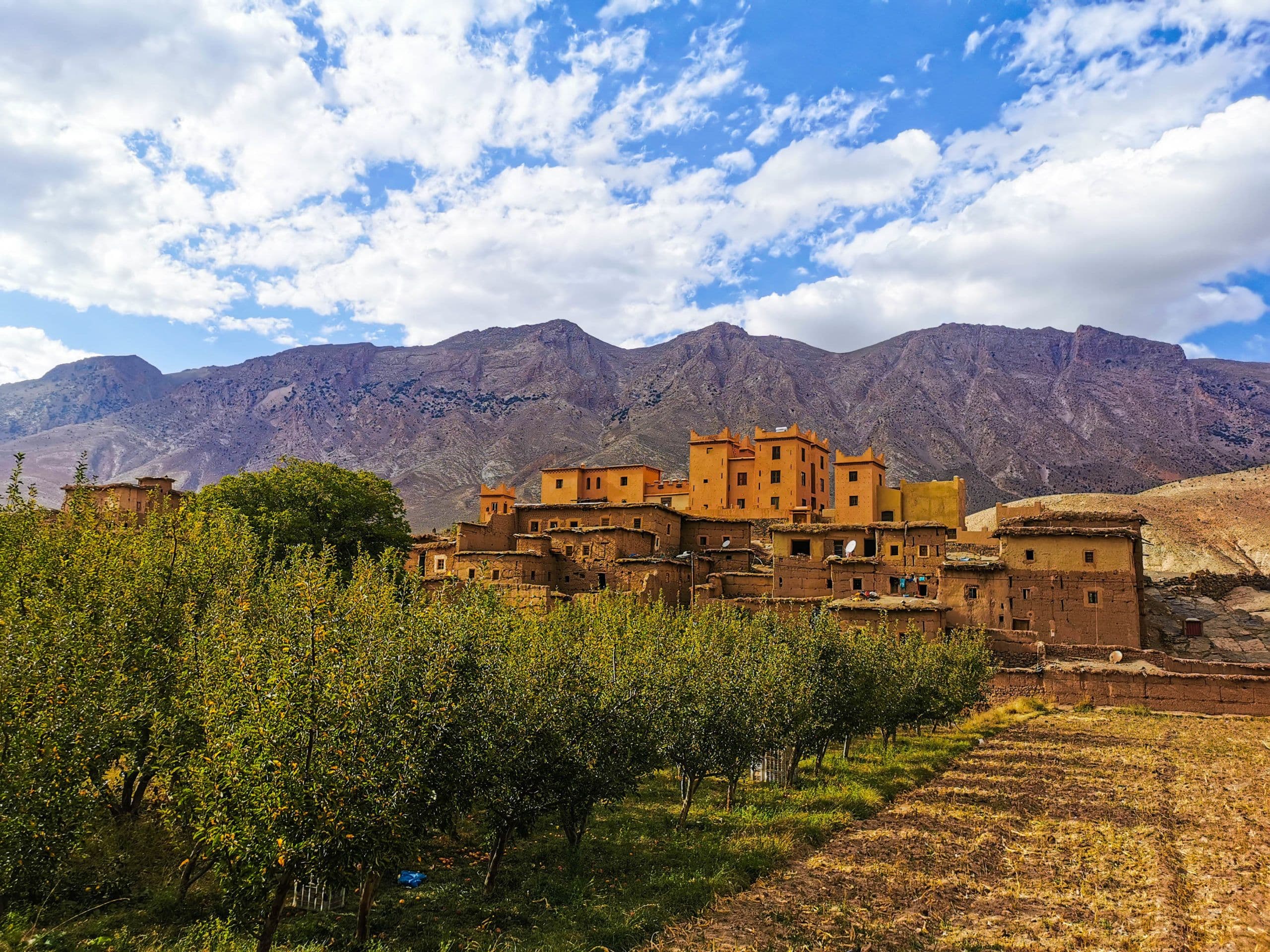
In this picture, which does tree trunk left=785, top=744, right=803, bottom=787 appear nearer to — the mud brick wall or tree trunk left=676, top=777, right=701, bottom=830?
tree trunk left=676, top=777, right=701, bottom=830

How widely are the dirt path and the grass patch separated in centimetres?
94

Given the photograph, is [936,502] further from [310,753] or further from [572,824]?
[310,753]

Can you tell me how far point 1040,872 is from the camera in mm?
17703

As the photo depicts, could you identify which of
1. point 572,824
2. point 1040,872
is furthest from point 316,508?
point 1040,872

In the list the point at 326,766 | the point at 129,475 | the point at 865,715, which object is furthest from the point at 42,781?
the point at 129,475

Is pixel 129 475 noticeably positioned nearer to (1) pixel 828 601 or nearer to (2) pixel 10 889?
(1) pixel 828 601

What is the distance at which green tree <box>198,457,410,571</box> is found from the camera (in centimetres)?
5058

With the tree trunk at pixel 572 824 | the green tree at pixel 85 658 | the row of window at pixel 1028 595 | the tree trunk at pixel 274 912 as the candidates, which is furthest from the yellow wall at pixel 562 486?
the tree trunk at pixel 274 912

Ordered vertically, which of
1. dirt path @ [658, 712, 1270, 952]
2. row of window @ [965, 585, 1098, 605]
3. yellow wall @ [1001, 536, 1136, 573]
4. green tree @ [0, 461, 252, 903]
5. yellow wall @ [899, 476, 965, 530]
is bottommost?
dirt path @ [658, 712, 1270, 952]

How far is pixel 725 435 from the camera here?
79.8 meters

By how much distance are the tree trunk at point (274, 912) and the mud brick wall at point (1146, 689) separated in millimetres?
41969

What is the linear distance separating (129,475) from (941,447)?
20454cm

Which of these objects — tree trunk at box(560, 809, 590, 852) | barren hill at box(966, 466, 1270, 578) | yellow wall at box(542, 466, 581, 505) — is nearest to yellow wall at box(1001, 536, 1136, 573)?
tree trunk at box(560, 809, 590, 852)

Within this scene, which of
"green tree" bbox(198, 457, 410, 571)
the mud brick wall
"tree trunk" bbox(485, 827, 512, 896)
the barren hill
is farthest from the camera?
the barren hill
